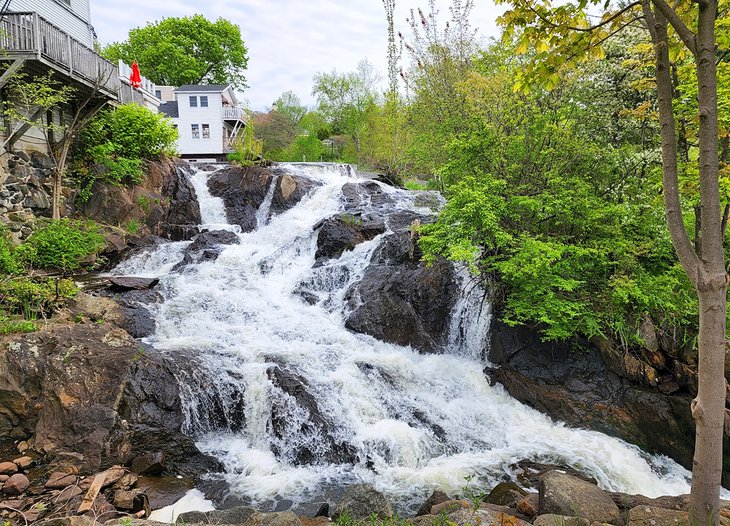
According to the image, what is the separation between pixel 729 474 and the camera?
674 cm

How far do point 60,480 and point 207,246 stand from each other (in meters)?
8.62

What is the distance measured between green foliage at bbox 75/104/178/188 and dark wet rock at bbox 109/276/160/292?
5.32 metres

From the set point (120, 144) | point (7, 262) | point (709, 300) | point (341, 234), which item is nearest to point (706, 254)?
point (709, 300)

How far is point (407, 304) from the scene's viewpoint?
10375 mm

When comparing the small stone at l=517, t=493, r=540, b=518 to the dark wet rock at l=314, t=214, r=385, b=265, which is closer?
the small stone at l=517, t=493, r=540, b=518

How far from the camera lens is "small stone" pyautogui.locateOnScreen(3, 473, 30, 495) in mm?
5289

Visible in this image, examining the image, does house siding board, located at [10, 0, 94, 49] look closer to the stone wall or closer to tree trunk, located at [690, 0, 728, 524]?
the stone wall

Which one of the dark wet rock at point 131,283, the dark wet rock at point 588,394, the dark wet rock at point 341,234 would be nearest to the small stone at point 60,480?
the dark wet rock at point 131,283

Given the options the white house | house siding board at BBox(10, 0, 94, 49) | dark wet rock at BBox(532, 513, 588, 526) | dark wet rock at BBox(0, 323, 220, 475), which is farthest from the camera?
the white house

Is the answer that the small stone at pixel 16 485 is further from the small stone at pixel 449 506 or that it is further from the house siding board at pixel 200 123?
the house siding board at pixel 200 123

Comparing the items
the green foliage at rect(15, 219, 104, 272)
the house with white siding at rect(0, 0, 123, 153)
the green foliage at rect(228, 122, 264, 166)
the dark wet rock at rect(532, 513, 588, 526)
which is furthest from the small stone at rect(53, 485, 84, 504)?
the green foliage at rect(228, 122, 264, 166)

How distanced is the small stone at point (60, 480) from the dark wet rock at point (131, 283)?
5091mm

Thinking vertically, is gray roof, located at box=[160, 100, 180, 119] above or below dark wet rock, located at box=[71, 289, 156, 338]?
above

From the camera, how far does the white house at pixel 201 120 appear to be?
32906 mm
